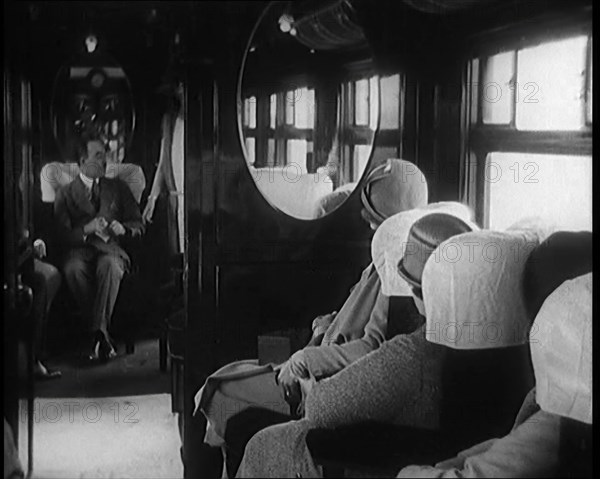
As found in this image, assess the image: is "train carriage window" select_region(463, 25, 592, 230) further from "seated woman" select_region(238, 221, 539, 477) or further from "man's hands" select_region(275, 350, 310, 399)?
"man's hands" select_region(275, 350, 310, 399)

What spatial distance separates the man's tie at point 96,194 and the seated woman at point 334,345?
372 mm

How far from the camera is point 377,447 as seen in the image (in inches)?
65.8

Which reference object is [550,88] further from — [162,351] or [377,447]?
[162,351]

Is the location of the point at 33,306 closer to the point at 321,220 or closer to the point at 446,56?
the point at 321,220

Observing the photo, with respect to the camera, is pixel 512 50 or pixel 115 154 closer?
pixel 115 154

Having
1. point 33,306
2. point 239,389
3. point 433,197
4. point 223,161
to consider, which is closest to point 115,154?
point 223,161

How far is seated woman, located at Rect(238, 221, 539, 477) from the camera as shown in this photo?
1.67 m

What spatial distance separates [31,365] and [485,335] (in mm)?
831

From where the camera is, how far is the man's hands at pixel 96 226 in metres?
1.63

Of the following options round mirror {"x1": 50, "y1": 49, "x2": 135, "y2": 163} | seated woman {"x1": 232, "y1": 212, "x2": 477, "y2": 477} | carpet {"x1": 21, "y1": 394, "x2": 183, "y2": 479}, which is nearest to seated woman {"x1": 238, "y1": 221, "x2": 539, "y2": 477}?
seated woman {"x1": 232, "y1": 212, "x2": 477, "y2": 477}

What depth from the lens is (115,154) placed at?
163 cm

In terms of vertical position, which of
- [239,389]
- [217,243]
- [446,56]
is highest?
[446,56]

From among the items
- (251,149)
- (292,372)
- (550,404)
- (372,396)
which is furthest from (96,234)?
(550,404)

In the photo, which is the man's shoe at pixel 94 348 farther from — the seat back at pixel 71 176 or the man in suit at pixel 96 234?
the seat back at pixel 71 176
